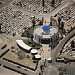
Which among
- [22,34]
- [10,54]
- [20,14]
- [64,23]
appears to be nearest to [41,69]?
[10,54]

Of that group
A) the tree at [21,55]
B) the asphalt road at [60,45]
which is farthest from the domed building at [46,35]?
the tree at [21,55]

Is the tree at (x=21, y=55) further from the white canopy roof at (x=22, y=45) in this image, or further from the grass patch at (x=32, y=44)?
the grass patch at (x=32, y=44)

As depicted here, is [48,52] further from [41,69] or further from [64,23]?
[64,23]

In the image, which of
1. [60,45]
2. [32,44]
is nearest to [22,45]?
[32,44]

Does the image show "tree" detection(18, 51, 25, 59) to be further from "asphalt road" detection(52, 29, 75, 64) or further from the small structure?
"asphalt road" detection(52, 29, 75, 64)

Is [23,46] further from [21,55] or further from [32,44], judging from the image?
[21,55]

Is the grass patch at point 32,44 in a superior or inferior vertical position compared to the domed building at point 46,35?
inferior

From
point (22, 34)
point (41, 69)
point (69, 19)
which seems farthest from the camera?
point (69, 19)

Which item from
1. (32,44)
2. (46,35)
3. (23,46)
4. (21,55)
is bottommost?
(21,55)
